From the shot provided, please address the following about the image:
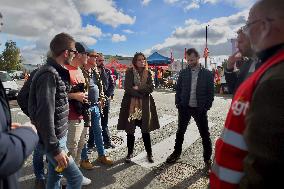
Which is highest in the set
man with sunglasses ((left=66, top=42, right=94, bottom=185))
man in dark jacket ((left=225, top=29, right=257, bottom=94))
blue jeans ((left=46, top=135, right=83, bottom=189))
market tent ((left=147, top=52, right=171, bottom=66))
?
market tent ((left=147, top=52, right=171, bottom=66))

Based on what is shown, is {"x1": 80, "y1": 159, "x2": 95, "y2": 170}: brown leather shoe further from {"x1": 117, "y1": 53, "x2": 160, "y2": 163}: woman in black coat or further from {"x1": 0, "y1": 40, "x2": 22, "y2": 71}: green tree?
{"x1": 0, "y1": 40, "x2": 22, "y2": 71}: green tree

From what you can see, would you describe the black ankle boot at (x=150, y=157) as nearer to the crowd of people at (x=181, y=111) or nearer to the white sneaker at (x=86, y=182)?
the crowd of people at (x=181, y=111)

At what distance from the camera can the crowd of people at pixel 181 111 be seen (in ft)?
4.70

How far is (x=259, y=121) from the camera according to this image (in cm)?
142

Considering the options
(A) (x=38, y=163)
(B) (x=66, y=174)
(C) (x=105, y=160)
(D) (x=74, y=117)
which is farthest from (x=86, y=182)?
(B) (x=66, y=174)

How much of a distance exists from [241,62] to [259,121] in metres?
2.65

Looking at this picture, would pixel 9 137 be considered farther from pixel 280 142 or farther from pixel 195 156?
pixel 195 156

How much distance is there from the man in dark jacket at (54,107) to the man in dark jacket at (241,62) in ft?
5.51

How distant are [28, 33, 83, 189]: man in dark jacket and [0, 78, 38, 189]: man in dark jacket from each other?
0.94 m

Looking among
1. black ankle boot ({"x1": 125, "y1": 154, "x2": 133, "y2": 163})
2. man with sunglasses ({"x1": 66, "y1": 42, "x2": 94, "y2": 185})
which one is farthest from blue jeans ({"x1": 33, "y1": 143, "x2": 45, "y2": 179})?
black ankle boot ({"x1": 125, "y1": 154, "x2": 133, "y2": 163})

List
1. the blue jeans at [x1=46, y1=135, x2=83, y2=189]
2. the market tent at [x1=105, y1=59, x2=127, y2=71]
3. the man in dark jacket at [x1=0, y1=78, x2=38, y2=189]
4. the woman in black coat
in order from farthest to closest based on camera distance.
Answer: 1. the market tent at [x1=105, y1=59, x2=127, y2=71]
2. the woman in black coat
3. the blue jeans at [x1=46, y1=135, x2=83, y2=189]
4. the man in dark jacket at [x1=0, y1=78, x2=38, y2=189]

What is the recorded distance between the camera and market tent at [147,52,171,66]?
28891mm

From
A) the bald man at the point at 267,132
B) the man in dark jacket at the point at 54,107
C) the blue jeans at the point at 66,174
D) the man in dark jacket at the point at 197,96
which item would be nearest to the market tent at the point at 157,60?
the man in dark jacket at the point at 197,96

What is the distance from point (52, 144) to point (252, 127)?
195 centimetres
